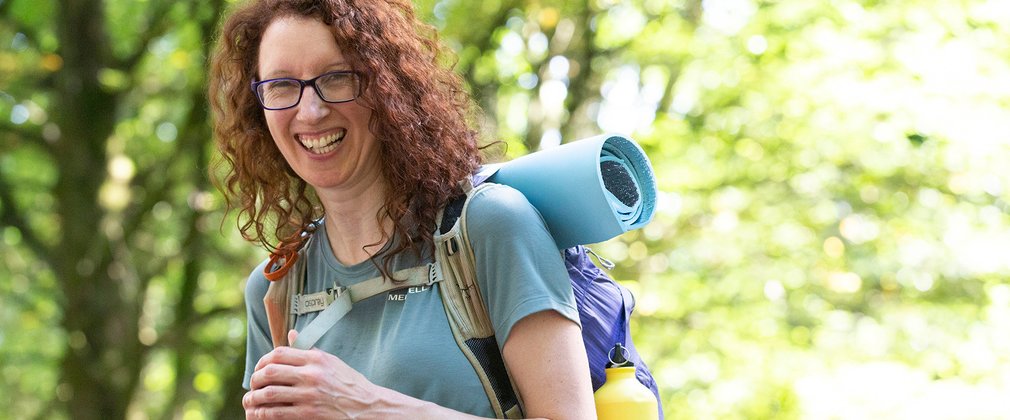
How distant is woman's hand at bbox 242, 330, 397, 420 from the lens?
204 cm

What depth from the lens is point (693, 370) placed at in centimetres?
1030

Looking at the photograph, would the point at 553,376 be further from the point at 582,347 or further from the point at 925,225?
the point at 925,225

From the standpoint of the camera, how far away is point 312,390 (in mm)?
2035

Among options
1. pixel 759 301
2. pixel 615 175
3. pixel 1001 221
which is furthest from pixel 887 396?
pixel 615 175

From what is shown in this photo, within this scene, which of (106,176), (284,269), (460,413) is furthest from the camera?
(106,176)

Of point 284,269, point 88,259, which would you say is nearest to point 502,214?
point 284,269

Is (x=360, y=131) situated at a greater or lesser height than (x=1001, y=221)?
greater

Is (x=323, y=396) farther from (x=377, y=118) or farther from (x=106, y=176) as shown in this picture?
(x=106, y=176)

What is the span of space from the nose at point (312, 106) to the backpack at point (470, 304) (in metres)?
0.31

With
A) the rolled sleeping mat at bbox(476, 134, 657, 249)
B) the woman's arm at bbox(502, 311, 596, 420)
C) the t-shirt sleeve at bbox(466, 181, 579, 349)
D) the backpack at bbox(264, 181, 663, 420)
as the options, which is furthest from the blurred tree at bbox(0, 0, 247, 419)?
the woman's arm at bbox(502, 311, 596, 420)

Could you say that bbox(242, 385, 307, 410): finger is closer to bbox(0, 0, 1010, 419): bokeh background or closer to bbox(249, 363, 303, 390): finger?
bbox(249, 363, 303, 390): finger

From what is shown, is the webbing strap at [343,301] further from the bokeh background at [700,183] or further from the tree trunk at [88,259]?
the tree trunk at [88,259]

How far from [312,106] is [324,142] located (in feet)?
0.27

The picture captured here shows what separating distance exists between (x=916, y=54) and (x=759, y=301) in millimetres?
3172
